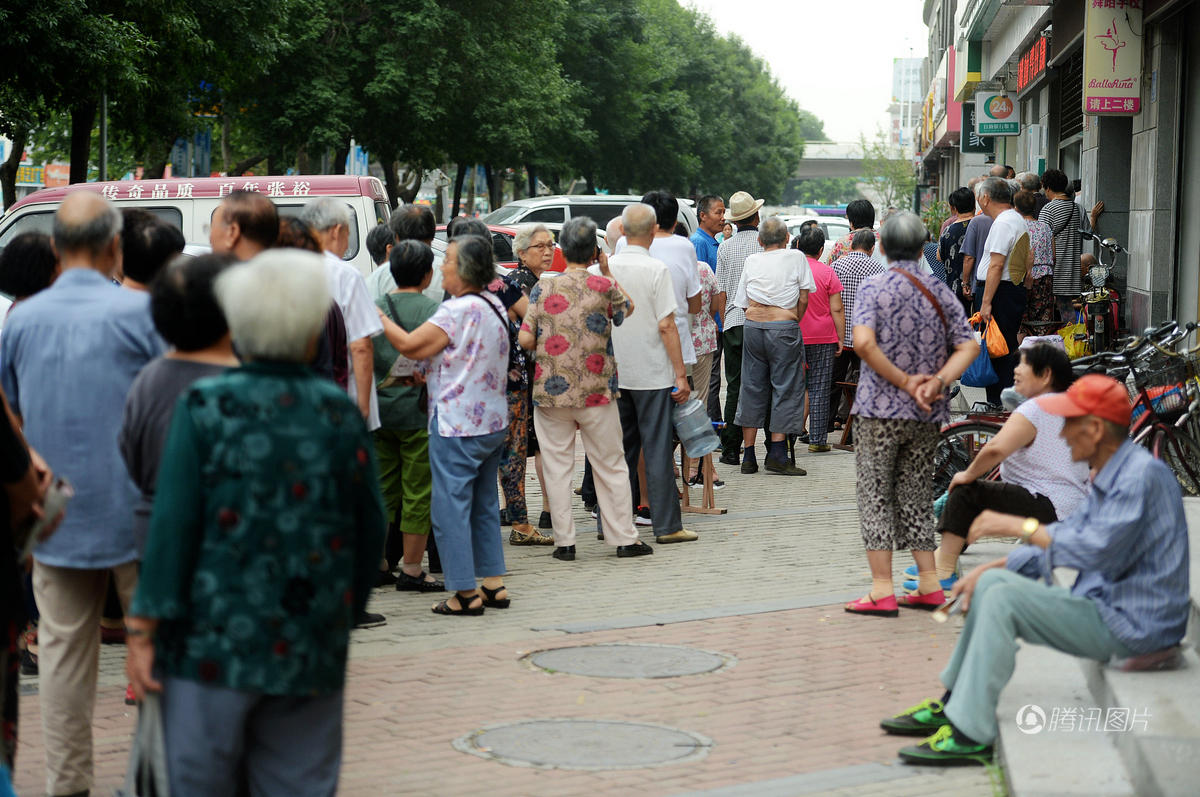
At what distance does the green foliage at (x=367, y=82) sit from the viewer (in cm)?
2097

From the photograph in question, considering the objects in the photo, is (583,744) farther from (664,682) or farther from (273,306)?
(273,306)

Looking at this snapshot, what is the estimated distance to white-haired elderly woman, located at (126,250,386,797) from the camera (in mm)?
3184

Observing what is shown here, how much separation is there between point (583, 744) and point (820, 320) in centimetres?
717

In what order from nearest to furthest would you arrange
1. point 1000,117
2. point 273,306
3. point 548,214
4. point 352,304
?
point 273,306
point 352,304
point 1000,117
point 548,214

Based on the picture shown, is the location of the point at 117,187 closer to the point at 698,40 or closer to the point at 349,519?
the point at 349,519

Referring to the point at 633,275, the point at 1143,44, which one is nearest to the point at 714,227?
the point at 633,275

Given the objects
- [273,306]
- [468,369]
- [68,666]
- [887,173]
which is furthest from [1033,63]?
[887,173]

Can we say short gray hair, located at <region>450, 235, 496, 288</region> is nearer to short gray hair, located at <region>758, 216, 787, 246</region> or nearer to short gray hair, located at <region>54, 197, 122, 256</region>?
short gray hair, located at <region>54, 197, 122, 256</region>

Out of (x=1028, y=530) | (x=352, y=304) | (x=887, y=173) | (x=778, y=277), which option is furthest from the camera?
(x=887, y=173)

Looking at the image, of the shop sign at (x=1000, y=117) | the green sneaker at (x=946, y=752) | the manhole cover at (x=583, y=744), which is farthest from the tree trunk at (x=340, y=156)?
the green sneaker at (x=946, y=752)

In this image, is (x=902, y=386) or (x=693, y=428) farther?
(x=693, y=428)

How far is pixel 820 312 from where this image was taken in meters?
12.0

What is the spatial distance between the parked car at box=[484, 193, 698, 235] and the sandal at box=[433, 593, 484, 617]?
1854 centimetres

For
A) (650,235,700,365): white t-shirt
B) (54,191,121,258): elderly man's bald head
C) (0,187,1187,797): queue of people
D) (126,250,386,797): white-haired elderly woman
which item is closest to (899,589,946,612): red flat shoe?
(0,187,1187,797): queue of people
